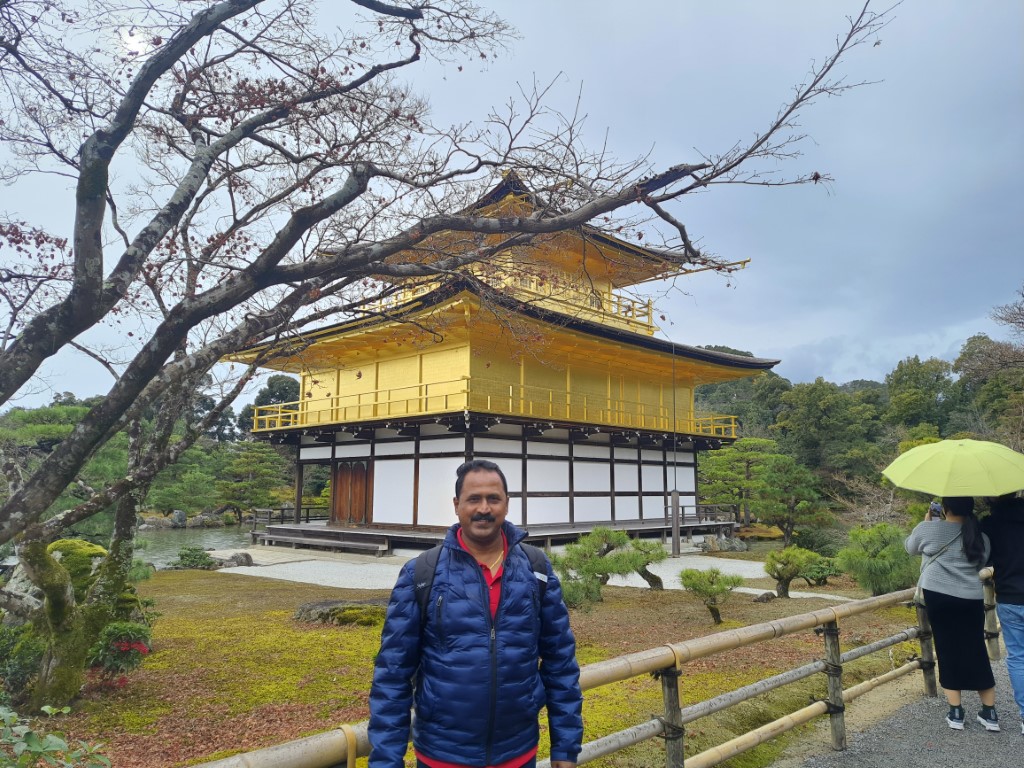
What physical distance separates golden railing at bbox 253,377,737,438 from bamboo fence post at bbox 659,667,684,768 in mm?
10536

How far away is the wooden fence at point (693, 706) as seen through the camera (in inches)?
64.6

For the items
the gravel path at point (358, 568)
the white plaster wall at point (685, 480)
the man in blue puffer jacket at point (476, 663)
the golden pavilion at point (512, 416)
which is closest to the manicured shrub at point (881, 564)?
the gravel path at point (358, 568)

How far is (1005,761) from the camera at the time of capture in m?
3.15

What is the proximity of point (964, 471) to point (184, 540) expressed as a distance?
24182 mm

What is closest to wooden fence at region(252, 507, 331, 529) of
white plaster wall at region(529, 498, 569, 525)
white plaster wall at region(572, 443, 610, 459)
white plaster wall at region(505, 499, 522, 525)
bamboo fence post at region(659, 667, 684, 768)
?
white plaster wall at region(505, 499, 522, 525)

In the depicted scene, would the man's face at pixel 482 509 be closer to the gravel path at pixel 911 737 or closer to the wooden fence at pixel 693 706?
the wooden fence at pixel 693 706

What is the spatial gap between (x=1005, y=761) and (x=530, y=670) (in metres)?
2.93

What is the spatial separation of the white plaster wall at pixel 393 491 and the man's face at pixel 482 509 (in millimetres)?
13771

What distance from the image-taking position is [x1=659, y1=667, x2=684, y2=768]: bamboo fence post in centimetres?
267

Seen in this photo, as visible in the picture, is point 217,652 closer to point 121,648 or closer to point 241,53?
point 121,648

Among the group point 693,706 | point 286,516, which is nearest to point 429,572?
point 693,706

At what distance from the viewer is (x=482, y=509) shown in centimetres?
190

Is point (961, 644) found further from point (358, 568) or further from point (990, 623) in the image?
point (358, 568)

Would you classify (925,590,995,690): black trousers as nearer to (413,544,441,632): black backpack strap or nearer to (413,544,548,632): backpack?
(413,544,548,632): backpack
